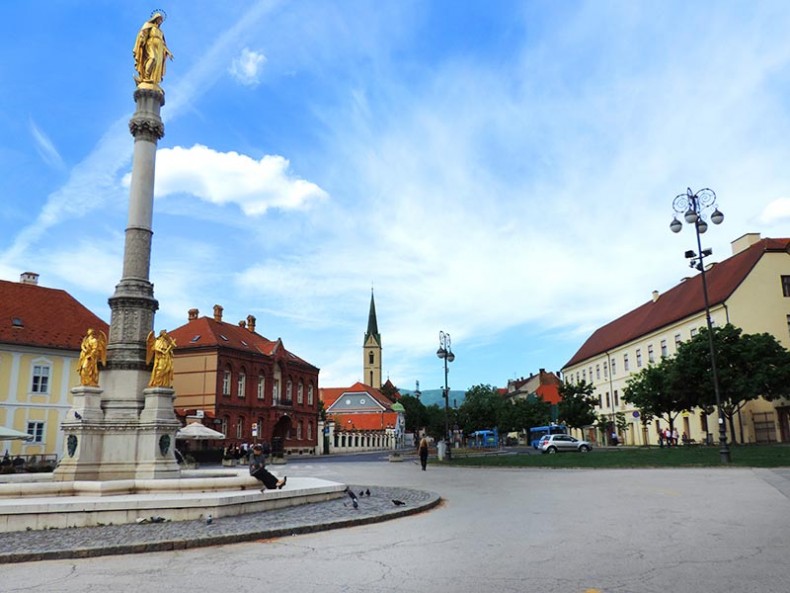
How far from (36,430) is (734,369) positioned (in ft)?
140

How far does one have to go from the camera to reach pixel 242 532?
10.2 metres

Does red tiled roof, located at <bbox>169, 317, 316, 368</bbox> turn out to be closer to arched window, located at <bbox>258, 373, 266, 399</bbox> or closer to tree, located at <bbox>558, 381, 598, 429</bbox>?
arched window, located at <bbox>258, 373, 266, 399</bbox>

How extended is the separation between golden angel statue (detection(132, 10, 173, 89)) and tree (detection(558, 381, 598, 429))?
49395 millimetres

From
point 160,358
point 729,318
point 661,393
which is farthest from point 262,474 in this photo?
point 729,318

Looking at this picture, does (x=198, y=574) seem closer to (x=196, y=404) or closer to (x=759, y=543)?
(x=759, y=543)

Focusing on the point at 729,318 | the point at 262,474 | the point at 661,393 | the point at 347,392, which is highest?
the point at 729,318

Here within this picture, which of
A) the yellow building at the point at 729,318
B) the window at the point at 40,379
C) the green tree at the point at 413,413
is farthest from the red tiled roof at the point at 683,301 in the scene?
the green tree at the point at 413,413

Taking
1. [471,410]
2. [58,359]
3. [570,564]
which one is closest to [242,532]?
[570,564]

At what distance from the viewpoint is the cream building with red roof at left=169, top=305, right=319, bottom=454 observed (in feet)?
186

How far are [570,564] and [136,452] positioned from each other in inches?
494

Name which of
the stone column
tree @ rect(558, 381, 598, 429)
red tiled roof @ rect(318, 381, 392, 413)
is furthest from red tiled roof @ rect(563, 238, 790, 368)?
red tiled roof @ rect(318, 381, 392, 413)

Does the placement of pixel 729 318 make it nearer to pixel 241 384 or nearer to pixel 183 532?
pixel 241 384

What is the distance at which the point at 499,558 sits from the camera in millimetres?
8281

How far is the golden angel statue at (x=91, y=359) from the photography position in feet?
55.9
